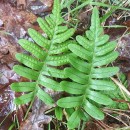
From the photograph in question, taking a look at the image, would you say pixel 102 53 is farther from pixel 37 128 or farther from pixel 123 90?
pixel 37 128

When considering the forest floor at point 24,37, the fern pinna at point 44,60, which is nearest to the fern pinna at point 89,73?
the fern pinna at point 44,60

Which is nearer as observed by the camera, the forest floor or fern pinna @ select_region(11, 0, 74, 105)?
fern pinna @ select_region(11, 0, 74, 105)

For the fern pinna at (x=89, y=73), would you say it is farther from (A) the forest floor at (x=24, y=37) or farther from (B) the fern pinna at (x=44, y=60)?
(A) the forest floor at (x=24, y=37)

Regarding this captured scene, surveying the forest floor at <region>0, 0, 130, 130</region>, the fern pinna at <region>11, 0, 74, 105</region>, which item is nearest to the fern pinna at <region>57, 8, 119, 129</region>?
the fern pinna at <region>11, 0, 74, 105</region>

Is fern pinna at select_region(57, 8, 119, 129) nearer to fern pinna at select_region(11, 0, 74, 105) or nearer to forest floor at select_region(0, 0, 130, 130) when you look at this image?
fern pinna at select_region(11, 0, 74, 105)

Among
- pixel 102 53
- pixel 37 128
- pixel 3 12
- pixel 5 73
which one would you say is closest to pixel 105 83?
pixel 102 53

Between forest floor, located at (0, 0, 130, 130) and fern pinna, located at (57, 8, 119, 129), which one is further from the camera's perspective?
forest floor, located at (0, 0, 130, 130)

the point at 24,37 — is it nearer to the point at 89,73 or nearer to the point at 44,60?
the point at 44,60
